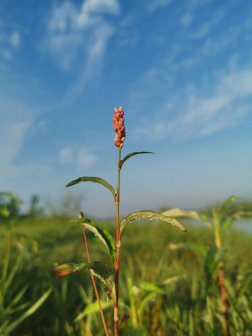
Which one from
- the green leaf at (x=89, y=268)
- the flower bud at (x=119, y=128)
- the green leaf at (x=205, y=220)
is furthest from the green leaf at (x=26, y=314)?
the flower bud at (x=119, y=128)

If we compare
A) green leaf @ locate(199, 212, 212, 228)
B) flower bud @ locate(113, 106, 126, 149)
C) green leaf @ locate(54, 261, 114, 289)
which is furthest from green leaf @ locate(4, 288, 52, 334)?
flower bud @ locate(113, 106, 126, 149)

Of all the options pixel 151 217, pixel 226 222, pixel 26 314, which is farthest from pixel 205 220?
pixel 151 217

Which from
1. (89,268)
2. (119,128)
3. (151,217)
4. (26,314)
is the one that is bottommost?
(26,314)

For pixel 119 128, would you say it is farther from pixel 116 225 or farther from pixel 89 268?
pixel 89 268

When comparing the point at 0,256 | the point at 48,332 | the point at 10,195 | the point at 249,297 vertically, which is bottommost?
the point at 48,332

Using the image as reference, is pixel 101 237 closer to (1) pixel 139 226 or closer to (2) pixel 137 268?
(2) pixel 137 268

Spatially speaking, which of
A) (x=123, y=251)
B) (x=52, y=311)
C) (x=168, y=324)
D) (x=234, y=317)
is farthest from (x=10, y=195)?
(x=123, y=251)

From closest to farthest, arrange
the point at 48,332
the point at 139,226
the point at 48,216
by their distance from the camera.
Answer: the point at 48,332 < the point at 139,226 < the point at 48,216

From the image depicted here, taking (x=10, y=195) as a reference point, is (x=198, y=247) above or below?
below
